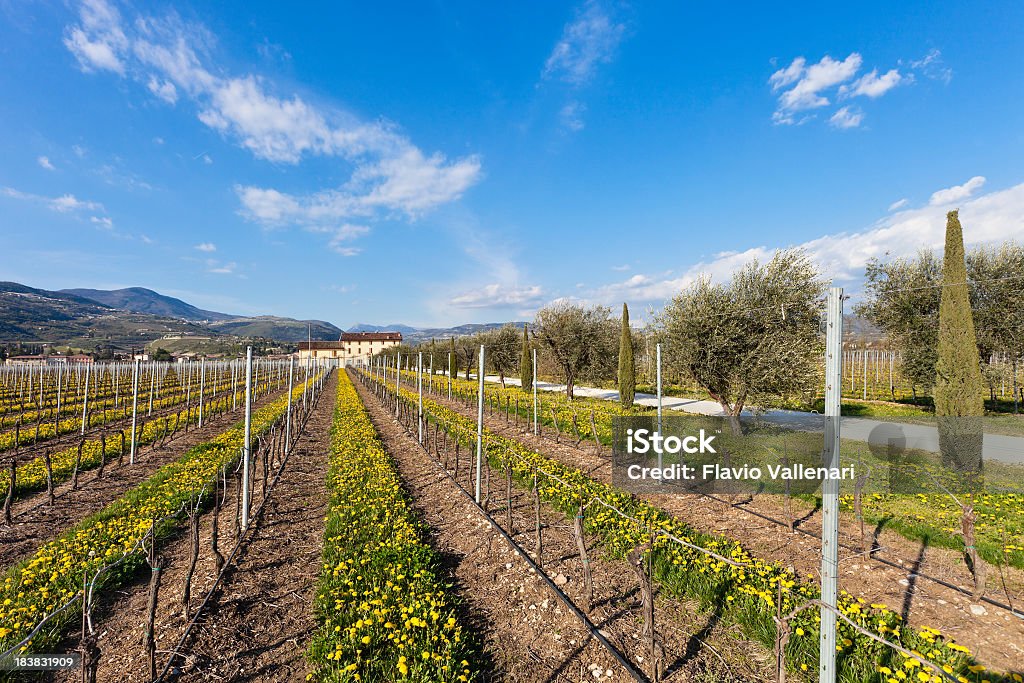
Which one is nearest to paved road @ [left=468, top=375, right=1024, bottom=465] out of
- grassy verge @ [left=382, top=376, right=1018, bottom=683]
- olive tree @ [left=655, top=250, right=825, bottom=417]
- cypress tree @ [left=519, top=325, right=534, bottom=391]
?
olive tree @ [left=655, top=250, right=825, bottom=417]

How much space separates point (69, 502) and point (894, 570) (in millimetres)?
15619

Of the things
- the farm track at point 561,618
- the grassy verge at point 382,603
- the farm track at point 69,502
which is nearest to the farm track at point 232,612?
the grassy verge at point 382,603

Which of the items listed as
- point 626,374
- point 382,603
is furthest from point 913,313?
point 382,603

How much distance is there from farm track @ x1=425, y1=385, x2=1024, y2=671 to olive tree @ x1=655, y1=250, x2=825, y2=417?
21.4 feet

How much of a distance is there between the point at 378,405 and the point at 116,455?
15912 mm

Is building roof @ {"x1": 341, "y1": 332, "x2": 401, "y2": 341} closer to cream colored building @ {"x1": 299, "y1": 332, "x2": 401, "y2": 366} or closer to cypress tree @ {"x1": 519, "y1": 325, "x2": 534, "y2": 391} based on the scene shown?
cream colored building @ {"x1": 299, "y1": 332, "x2": 401, "y2": 366}

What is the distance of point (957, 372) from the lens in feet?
40.5

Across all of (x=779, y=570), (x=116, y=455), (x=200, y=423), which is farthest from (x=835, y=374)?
(x=200, y=423)

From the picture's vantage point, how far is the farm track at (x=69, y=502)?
7323mm

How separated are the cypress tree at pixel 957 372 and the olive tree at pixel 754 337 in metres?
3.15

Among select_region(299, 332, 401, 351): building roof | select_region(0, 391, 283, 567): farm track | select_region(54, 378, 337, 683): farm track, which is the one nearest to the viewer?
select_region(54, 378, 337, 683): farm track

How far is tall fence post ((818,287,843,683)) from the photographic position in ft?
10.4

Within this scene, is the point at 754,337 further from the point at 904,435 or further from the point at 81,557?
the point at 81,557

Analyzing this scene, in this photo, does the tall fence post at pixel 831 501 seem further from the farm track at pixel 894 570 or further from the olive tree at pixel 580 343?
the olive tree at pixel 580 343
